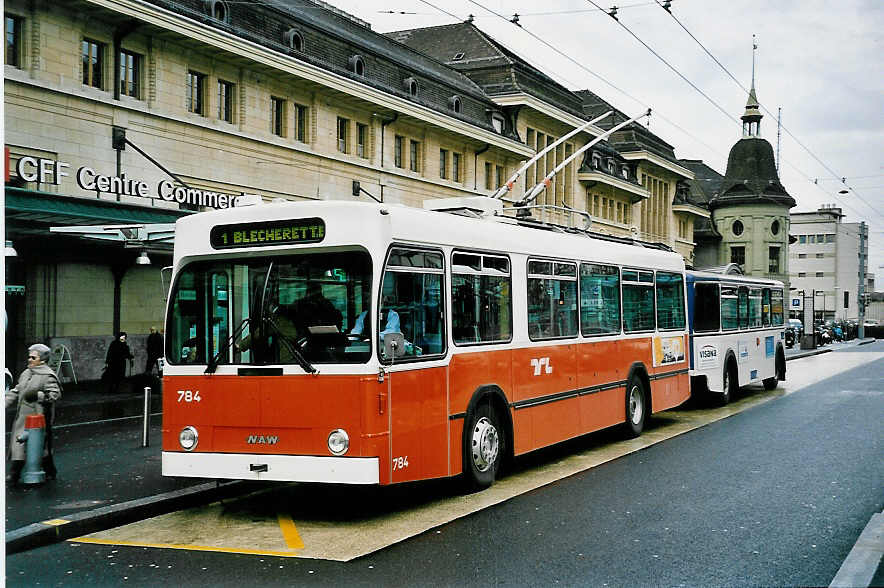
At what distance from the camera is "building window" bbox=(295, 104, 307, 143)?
1273 inches

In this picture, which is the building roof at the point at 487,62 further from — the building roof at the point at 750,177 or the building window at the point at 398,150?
the building roof at the point at 750,177

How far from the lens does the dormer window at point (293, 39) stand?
1216 inches

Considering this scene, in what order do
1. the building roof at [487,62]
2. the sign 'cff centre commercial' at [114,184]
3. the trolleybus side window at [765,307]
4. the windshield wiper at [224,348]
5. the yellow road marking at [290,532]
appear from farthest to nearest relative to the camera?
the building roof at [487,62] < the trolleybus side window at [765,307] < the sign 'cff centre commercial' at [114,184] < the windshield wiper at [224,348] < the yellow road marking at [290,532]

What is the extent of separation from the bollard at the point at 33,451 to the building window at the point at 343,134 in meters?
24.4

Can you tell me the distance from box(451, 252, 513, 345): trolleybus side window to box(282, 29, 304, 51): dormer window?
71.0 ft

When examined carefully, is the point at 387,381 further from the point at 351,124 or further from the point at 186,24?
the point at 351,124

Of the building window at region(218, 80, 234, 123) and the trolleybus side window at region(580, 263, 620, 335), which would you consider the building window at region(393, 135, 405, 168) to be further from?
the trolleybus side window at region(580, 263, 620, 335)

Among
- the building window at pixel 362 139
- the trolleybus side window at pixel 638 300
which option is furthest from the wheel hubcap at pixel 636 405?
the building window at pixel 362 139

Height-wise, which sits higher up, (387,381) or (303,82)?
(303,82)

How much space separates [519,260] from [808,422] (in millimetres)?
8236

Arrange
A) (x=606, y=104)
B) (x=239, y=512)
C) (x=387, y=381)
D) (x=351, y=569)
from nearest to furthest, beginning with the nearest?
(x=351, y=569) → (x=387, y=381) → (x=239, y=512) → (x=606, y=104)

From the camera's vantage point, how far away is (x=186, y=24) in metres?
26.4

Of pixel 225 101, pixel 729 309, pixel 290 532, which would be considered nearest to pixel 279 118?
pixel 225 101

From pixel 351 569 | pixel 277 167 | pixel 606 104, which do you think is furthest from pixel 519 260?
pixel 606 104
